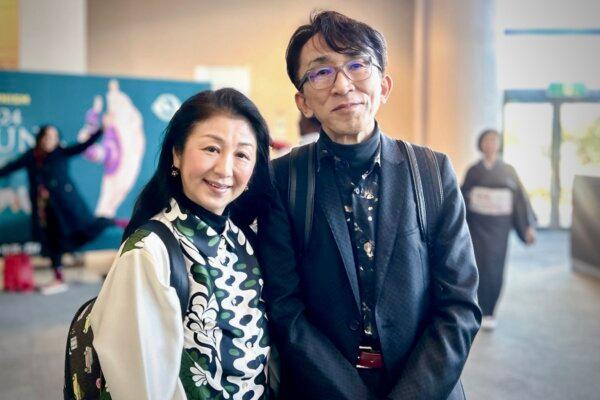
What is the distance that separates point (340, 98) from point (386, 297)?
0.46 m

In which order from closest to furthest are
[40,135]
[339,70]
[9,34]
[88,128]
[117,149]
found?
Result: 1. [339,70]
2. [40,135]
3. [88,128]
4. [117,149]
5. [9,34]

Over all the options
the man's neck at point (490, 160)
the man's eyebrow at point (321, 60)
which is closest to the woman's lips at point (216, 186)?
the man's eyebrow at point (321, 60)

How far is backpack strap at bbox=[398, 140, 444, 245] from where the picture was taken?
1.37 m

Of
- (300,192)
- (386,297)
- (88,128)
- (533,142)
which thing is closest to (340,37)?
(300,192)

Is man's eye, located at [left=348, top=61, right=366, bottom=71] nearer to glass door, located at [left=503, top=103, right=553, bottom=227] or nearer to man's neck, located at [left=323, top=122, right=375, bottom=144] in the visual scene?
man's neck, located at [left=323, top=122, right=375, bottom=144]

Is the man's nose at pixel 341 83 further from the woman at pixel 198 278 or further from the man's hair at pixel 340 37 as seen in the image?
the woman at pixel 198 278

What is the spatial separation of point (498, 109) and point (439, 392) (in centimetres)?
679

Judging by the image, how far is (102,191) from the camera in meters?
5.94

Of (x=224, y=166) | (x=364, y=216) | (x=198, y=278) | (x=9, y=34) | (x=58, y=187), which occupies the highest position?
(x=9, y=34)

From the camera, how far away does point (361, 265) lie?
4.47ft

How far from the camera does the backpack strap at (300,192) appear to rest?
1.38 meters

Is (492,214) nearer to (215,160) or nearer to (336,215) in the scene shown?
(336,215)

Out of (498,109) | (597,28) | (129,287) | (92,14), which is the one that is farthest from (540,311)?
(92,14)

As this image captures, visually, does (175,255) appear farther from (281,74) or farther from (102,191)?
(281,74)
